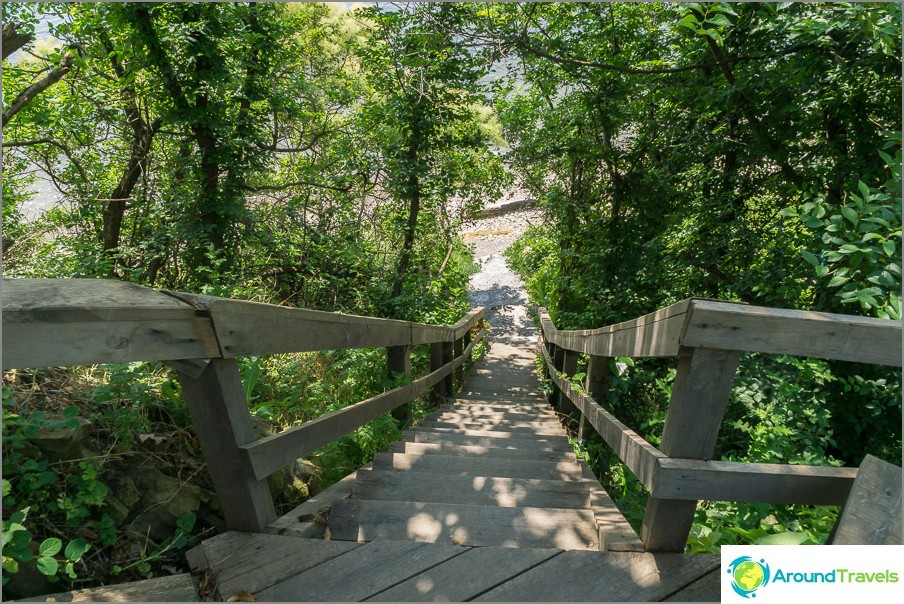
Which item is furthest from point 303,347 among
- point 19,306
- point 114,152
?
point 114,152

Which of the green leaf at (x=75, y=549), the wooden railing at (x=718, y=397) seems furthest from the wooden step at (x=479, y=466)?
the green leaf at (x=75, y=549)

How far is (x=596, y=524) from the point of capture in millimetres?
2092

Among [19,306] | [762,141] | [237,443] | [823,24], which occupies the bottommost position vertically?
[237,443]

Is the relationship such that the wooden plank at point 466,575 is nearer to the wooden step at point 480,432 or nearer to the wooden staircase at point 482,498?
the wooden staircase at point 482,498

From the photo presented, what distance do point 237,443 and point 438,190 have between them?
19.0 ft

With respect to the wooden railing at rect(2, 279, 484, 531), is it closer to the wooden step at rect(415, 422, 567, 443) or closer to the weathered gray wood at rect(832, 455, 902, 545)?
the weathered gray wood at rect(832, 455, 902, 545)

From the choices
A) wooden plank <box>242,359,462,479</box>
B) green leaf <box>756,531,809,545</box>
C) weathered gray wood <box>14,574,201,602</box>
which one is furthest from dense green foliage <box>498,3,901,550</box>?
weathered gray wood <box>14,574,201,602</box>

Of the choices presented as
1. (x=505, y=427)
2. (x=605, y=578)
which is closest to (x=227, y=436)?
(x=605, y=578)

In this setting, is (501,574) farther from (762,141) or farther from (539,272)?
(539,272)

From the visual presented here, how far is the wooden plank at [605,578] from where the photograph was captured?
1525 millimetres

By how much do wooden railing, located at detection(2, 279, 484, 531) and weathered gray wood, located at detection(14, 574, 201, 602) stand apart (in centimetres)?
27

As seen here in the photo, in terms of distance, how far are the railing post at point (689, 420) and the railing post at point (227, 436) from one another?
1.32m

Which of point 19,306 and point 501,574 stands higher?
point 19,306

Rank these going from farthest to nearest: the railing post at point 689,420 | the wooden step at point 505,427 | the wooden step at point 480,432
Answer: the wooden step at point 505,427
the wooden step at point 480,432
the railing post at point 689,420
